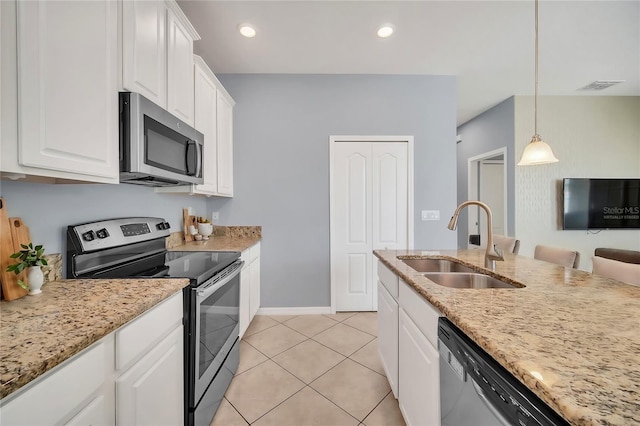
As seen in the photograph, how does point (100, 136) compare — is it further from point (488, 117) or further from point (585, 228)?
point (585, 228)

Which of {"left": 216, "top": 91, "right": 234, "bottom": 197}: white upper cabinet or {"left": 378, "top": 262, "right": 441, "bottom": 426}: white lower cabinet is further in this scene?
{"left": 216, "top": 91, "right": 234, "bottom": 197}: white upper cabinet

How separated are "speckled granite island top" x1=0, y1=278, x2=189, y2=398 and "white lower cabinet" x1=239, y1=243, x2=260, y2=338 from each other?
1.06 metres

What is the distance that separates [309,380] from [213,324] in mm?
857

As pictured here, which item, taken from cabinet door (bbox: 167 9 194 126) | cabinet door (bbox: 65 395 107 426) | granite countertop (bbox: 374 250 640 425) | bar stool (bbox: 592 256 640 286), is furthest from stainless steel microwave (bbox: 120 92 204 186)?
bar stool (bbox: 592 256 640 286)

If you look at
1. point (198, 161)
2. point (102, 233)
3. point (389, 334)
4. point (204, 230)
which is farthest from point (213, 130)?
point (389, 334)

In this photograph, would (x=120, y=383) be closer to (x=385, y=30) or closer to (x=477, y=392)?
(x=477, y=392)

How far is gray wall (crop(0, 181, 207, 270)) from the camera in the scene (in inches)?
42.6

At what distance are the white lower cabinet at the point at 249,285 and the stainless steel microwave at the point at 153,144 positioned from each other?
0.89 m

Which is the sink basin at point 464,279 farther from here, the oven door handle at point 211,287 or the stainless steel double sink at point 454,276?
the oven door handle at point 211,287

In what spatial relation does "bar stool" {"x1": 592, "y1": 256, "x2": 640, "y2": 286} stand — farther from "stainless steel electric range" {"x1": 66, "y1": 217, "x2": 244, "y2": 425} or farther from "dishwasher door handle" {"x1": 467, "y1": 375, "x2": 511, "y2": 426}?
"stainless steel electric range" {"x1": 66, "y1": 217, "x2": 244, "y2": 425}

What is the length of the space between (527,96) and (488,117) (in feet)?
2.08

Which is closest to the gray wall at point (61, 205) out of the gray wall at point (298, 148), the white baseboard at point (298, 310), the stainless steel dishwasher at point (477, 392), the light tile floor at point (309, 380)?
the gray wall at point (298, 148)

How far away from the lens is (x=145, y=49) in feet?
4.33

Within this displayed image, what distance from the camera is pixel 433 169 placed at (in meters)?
2.99
